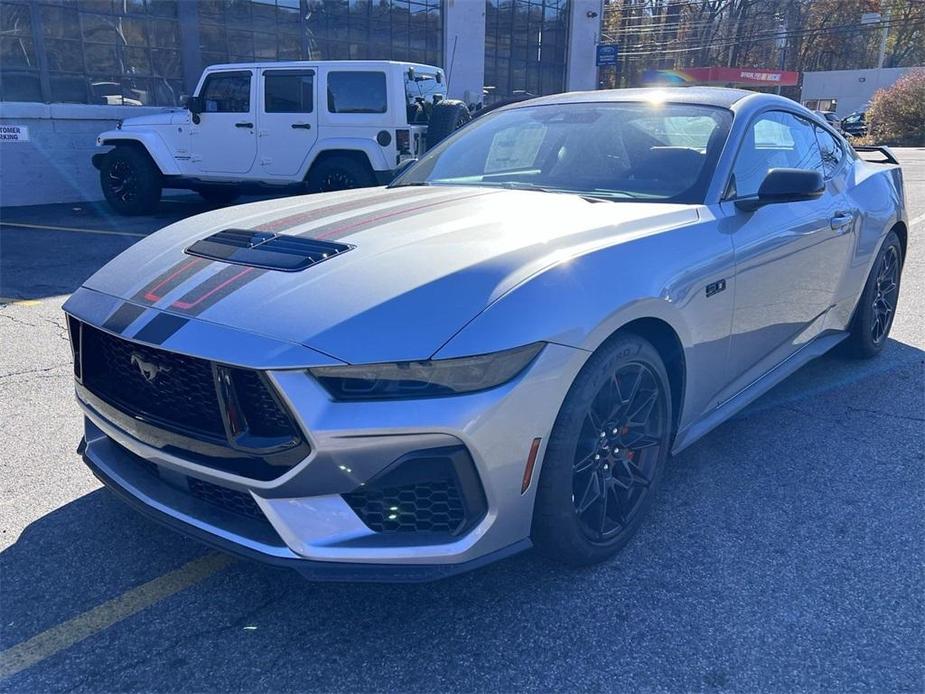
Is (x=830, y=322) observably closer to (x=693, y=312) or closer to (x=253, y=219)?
A: (x=693, y=312)

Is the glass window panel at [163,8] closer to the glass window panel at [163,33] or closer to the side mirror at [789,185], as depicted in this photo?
the glass window panel at [163,33]

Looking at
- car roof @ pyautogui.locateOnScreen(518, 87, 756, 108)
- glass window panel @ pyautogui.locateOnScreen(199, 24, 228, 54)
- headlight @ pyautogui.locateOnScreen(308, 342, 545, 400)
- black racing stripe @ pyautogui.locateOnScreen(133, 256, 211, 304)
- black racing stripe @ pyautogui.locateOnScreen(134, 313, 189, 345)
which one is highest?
glass window panel @ pyautogui.locateOnScreen(199, 24, 228, 54)

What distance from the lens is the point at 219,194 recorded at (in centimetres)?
1219

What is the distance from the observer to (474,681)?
2.11 m

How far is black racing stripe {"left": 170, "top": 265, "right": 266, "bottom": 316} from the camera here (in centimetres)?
225

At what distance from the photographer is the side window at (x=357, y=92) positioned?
32.0 ft

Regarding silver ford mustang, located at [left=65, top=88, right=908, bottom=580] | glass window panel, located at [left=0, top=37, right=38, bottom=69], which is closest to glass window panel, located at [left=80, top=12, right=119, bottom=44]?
glass window panel, located at [left=0, top=37, right=38, bottom=69]

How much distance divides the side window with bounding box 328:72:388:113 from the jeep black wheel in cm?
302

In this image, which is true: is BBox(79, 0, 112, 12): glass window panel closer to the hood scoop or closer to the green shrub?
the hood scoop

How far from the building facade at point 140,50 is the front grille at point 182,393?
11.9m

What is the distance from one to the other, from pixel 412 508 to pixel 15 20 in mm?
13496

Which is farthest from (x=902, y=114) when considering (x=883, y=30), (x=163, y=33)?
(x=163, y=33)

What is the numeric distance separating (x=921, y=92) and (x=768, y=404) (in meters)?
38.1

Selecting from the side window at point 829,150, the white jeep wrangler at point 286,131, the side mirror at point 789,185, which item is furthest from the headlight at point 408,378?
the white jeep wrangler at point 286,131
